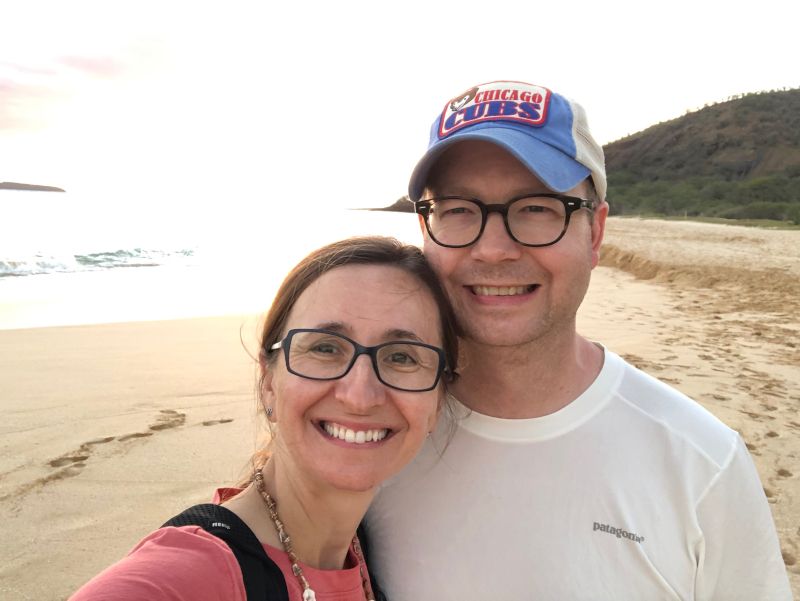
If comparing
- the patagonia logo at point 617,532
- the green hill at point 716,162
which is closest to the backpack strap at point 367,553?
the patagonia logo at point 617,532

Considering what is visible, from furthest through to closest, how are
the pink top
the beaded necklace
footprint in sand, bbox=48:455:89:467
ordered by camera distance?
footprint in sand, bbox=48:455:89:467, the beaded necklace, the pink top

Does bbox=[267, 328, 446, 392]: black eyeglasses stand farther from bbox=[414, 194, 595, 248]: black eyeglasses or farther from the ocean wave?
the ocean wave

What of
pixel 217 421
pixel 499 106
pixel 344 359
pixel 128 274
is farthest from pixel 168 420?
pixel 128 274

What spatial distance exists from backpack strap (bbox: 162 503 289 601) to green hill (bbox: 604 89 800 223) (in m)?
41.4

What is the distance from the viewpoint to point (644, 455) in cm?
172

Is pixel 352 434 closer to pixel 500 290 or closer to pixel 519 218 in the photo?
pixel 500 290

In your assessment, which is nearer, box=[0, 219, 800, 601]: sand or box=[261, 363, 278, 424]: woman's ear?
box=[261, 363, 278, 424]: woman's ear

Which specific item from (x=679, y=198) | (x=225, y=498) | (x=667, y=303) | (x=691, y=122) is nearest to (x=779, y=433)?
(x=225, y=498)

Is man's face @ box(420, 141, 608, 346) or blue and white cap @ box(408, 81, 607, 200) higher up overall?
blue and white cap @ box(408, 81, 607, 200)

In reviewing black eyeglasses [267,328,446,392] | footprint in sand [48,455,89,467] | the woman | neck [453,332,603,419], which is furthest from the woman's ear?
footprint in sand [48,455,89,467]

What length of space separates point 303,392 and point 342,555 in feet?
1.73

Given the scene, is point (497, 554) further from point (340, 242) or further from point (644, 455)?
point (340, 242)

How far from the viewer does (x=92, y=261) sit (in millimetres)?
15312

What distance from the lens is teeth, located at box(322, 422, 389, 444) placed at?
5.07 feet
